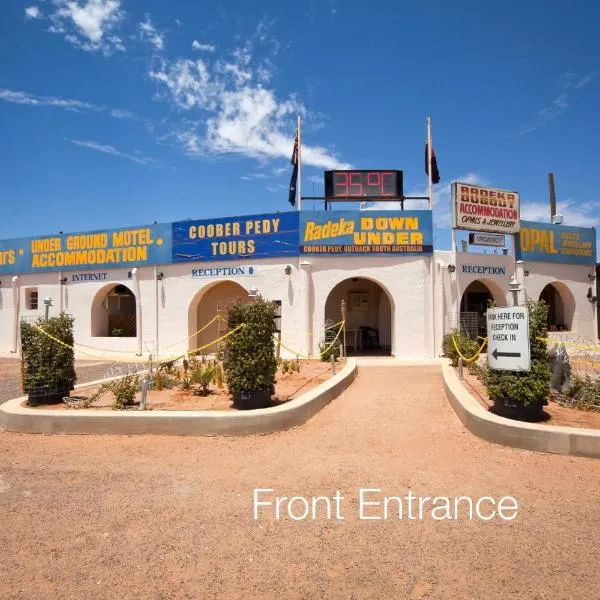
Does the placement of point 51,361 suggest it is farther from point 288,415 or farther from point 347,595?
point 347,595

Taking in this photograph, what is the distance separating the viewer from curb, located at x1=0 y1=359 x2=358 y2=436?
20.9 ft

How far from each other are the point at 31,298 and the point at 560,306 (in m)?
22.9

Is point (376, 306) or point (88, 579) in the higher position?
point (376, 306)

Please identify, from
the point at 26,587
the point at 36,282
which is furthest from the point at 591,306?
the point at 36,282

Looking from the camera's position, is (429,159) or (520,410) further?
(429,159)

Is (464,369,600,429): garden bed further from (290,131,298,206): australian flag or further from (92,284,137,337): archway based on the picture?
(92,284,137,337): archway

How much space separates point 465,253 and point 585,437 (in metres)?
11.4

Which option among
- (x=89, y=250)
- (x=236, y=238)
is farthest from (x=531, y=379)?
(x=89, y=250)

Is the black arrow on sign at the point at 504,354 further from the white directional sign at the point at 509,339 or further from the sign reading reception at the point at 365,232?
the sign reading reception at the point at 365,232

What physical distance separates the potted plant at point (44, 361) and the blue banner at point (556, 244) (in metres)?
15.4

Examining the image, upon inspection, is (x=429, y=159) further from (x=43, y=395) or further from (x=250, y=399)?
(x=43, y=395)

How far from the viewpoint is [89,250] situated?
1883 centimetres

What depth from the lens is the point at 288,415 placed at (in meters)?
6.66

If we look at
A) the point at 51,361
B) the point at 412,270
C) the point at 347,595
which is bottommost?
the point at 347,595
